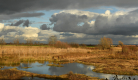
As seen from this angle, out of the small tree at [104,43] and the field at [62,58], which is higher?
the small tree at [104,43]

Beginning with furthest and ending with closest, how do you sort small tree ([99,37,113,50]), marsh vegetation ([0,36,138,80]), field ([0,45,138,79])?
small tree ([99,37,113,50])
field ([0,45,138,79])
marsh vegetation ([0,36,138,80])

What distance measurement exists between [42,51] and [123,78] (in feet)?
107

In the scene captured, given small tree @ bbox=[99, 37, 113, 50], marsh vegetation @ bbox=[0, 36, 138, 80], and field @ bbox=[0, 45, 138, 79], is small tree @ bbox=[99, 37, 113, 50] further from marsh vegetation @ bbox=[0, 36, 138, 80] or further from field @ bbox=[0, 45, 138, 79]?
field @ bbox=[0, 45, 138, 79]

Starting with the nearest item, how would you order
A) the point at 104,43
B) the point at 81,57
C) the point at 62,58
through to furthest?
the point at 62,58 < the point at 81,57 < the point at 104,43

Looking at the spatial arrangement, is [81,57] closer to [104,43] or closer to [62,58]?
[62,58]

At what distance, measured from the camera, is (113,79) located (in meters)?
18.1

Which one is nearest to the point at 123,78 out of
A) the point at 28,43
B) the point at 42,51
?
the point at 42,51

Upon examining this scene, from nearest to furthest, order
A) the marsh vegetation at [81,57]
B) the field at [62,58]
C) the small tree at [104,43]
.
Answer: the marsh vegetation at [81,57] → the field at [62,58] → the small tree at [104,43]

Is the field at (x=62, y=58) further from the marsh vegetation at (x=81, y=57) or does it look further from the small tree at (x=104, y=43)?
the small tree at (x=104, y=43)

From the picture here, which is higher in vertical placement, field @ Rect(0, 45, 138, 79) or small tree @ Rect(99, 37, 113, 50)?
small tree @ Rect(99, 37, 113, 50)

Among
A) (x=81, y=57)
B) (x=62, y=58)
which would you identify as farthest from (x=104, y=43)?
(x=62, y=58)

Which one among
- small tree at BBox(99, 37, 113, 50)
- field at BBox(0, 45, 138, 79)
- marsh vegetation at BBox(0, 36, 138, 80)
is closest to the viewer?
marsh vegetation at BBox(0, 36, 138, 80)

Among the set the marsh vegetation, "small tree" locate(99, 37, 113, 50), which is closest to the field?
the marsh vegetation

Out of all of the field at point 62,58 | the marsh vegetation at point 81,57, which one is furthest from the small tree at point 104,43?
the field at point 62,58
